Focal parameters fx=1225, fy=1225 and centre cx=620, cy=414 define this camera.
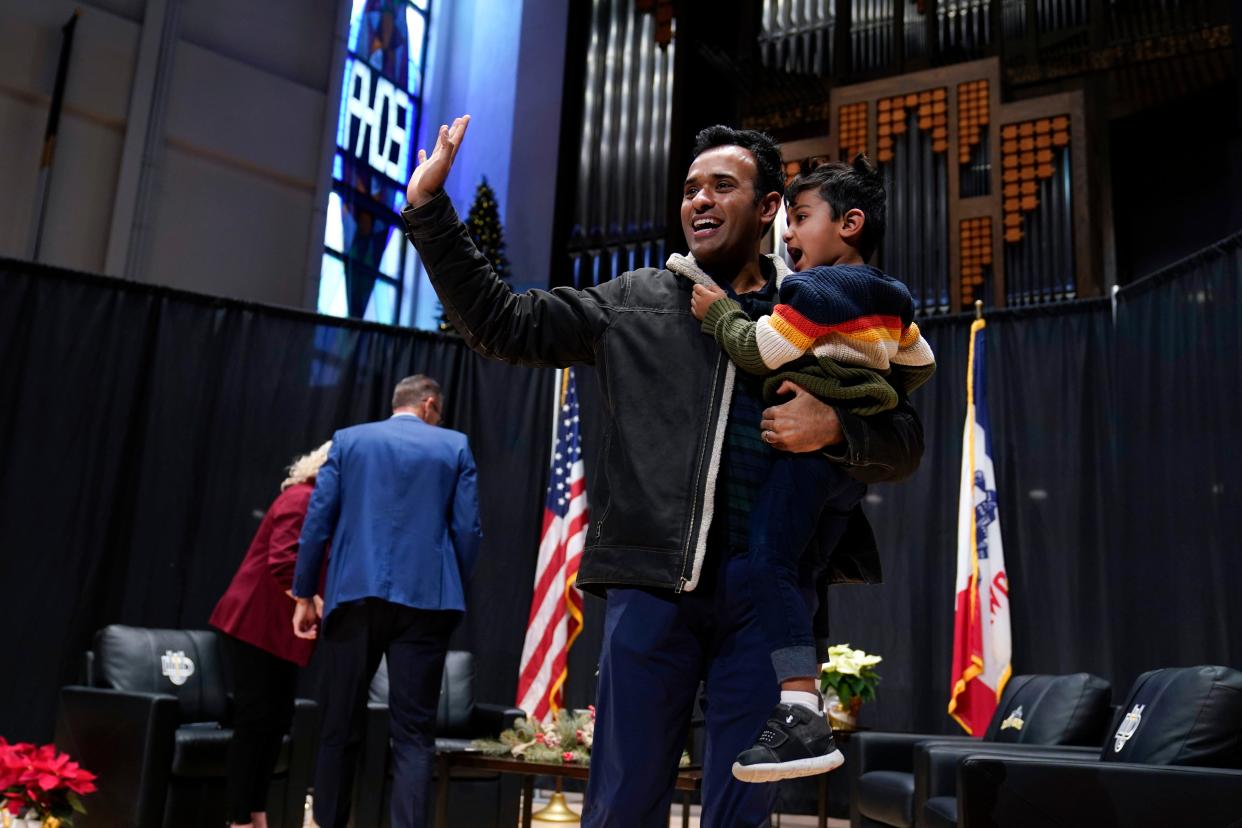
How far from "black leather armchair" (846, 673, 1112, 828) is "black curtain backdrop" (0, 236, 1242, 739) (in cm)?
89

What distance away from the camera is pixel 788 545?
1.59 metres

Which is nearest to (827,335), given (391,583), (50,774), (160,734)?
(50,774)

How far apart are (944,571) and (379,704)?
2.85 meters

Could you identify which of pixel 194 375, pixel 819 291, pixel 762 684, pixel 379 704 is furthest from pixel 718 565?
pixel 194 375

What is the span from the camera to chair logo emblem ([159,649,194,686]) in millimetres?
4840

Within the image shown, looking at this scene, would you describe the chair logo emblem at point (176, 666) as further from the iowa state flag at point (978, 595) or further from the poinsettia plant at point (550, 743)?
the iowa state flag at point (978, 595)

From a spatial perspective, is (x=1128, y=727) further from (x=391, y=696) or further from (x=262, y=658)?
(x=262, y=658)

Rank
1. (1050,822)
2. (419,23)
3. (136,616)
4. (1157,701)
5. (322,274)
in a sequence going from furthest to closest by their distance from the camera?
(419,23)
(322,274)
(136,616)
(1157,701)
(1050,822)

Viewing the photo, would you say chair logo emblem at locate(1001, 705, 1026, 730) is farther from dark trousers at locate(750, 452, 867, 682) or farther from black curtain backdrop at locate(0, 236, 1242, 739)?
dark trousers at locate(750, 452, 867, 682)

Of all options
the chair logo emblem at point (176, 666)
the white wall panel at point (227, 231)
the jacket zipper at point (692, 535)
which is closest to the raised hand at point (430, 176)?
the jacket zipper at point (692, 535)

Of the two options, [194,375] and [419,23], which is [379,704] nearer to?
[194,375]

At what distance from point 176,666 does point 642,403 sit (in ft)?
12.5

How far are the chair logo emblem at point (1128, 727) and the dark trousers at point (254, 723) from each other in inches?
105

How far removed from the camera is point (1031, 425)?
6102mm
